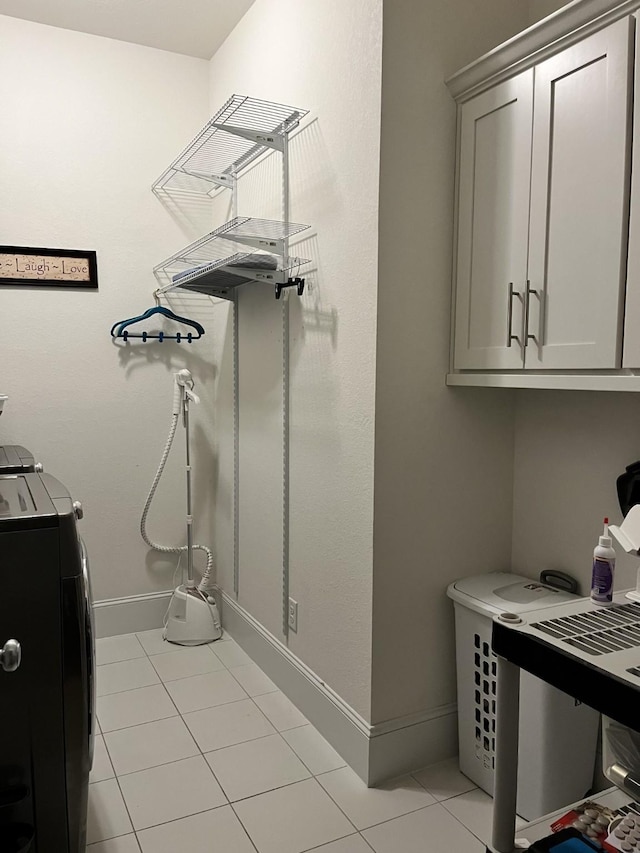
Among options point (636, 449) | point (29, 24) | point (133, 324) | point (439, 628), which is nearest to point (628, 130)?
point (636, 449)

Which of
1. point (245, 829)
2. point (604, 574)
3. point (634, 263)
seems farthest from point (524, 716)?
point (634, 263)

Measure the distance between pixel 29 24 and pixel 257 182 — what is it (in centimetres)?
125

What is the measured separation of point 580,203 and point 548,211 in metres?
0.11

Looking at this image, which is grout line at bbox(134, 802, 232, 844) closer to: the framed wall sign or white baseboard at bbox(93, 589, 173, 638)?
white baseboard at bbox(93, 589, 173, 638)

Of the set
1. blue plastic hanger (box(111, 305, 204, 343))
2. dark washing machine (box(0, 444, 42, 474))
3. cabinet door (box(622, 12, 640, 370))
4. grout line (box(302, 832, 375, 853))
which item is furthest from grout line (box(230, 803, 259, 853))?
blue plastic hanger (box(111, 305, 204, 343))

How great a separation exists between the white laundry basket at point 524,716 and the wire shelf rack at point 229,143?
173 cm

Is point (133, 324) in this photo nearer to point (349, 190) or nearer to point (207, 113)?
point (207, 113)

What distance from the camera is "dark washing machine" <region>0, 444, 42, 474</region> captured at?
1.97 meters

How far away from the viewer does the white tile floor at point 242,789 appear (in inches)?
72.3

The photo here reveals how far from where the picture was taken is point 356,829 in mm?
1870

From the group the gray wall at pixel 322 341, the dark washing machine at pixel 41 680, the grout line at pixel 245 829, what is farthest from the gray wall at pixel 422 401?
the dark washing machine at pixel 41 680

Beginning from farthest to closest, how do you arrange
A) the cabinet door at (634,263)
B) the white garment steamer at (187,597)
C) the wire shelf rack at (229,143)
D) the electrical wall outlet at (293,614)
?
1. the white garment steamer at (187,597)
2. the electrical wall outlet at (293,614)
3. the wire shelf rack at (229,143)
4. the cabinet door at (634,263)

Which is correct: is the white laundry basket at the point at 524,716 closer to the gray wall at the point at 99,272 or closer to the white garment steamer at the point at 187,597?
the white garment steamer at the point at 187,597

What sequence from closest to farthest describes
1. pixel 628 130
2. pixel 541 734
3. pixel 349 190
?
pixel 628 130 < pixel 541 734 < pixel 349 190
